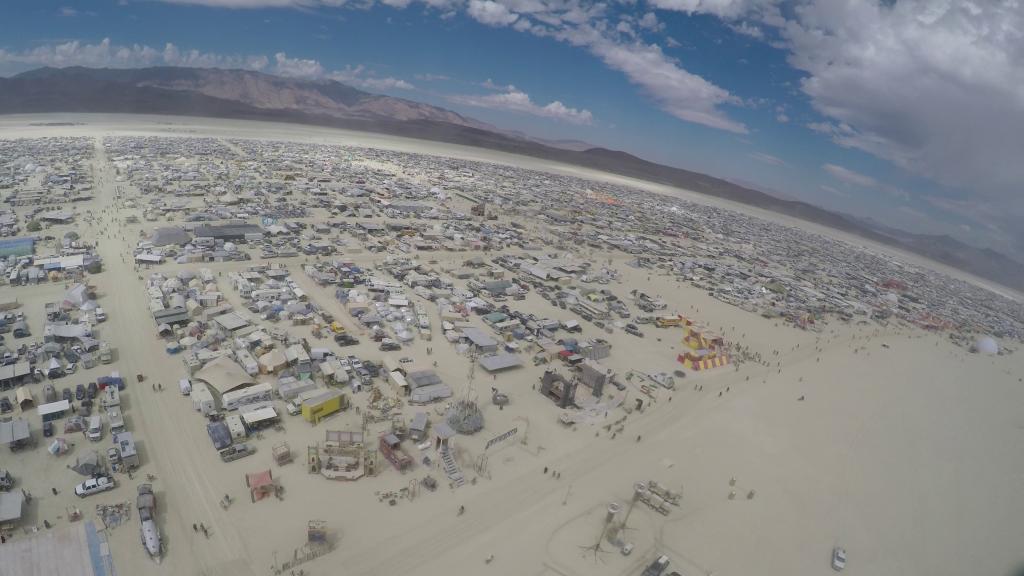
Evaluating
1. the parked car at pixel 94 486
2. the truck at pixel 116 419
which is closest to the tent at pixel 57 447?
the truck at pixel 116 419

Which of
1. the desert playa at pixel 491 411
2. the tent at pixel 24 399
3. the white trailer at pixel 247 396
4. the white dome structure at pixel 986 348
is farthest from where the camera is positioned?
the white dome structure at pixel 986 348

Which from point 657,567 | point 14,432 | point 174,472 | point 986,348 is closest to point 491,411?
point 657,567

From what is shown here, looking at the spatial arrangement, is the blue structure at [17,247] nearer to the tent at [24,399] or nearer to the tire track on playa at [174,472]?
the tire track on playa at [174,472]

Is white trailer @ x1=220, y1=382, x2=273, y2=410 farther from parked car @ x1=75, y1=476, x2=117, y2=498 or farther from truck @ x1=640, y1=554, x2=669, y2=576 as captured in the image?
truck @ x1=640, y1=554, x2=669, y2=576

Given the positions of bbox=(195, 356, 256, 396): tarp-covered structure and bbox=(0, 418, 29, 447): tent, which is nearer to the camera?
bbox=(0, 418, 29, 447): tent

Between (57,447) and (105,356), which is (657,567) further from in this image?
(105,356)

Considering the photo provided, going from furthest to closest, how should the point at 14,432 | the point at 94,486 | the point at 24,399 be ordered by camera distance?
the point at 24,399
the point at 14,432
the point at 94,486

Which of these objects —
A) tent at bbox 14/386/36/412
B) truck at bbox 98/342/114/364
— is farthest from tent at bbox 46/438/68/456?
truck at bbox 98/342/114/364
